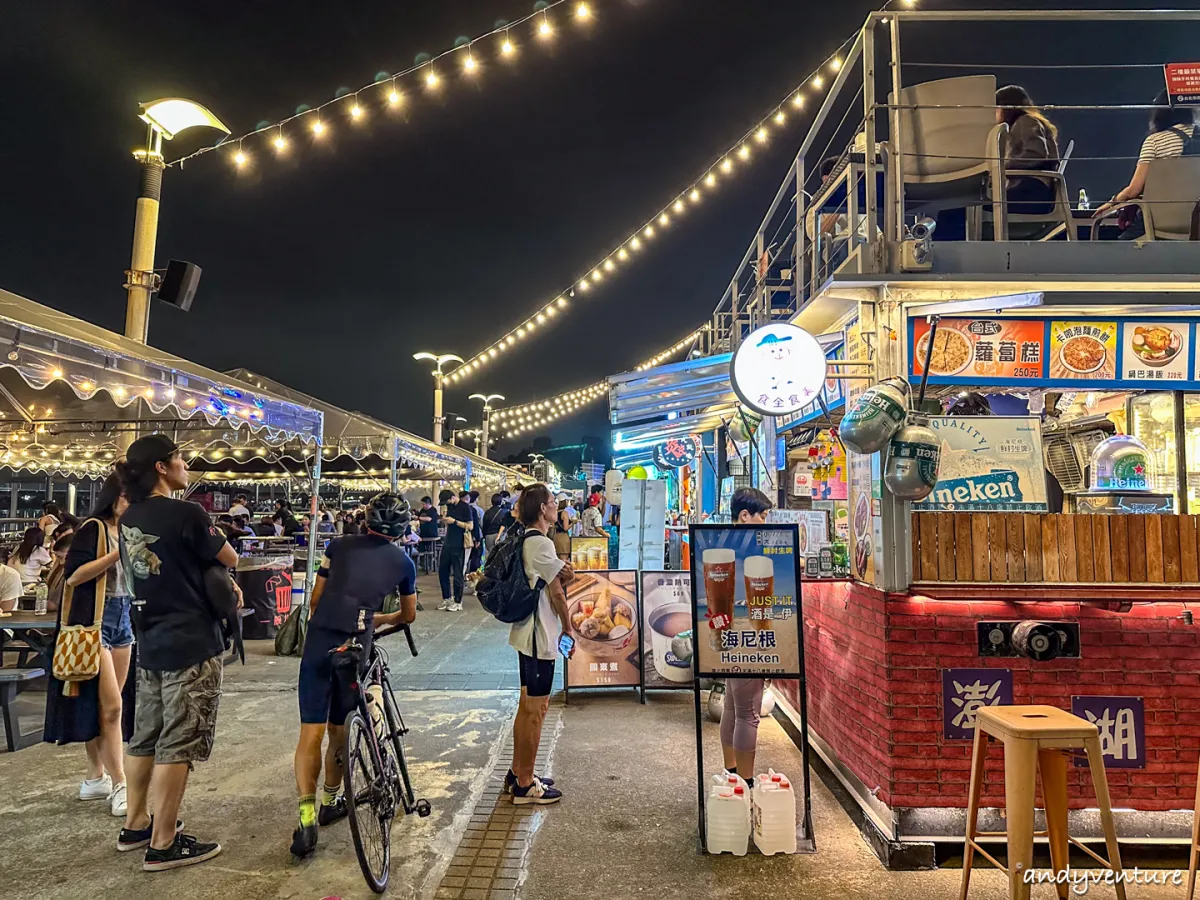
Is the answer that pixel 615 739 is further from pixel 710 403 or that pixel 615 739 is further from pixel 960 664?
pixel 710 403

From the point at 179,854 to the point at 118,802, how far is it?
93cm

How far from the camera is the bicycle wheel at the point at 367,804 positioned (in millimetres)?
3223

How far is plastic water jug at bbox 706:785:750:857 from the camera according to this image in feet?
12.3

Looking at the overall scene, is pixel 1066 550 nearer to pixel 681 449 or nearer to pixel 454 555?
pixel 681 449

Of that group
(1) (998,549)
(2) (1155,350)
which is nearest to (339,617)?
(1) (998,549)

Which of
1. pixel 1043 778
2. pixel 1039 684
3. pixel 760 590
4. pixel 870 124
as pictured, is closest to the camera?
pixel 1043 778

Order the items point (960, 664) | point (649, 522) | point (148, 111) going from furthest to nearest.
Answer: point (649, 522), point (148, 111), point (960, 664)

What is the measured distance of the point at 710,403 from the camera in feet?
25.5

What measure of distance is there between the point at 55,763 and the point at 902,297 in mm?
6829

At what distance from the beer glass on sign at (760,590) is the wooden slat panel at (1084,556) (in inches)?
67.7

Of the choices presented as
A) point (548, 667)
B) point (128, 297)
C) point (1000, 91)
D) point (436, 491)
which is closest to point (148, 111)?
point (128, 297)

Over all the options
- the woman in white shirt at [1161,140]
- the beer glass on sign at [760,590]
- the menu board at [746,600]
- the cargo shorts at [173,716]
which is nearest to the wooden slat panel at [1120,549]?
the menu board at [746,600]

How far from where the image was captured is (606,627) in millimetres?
6734

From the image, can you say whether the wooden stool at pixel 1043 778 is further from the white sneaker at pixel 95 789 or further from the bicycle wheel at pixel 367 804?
the white sneaker at pixel 95 789
